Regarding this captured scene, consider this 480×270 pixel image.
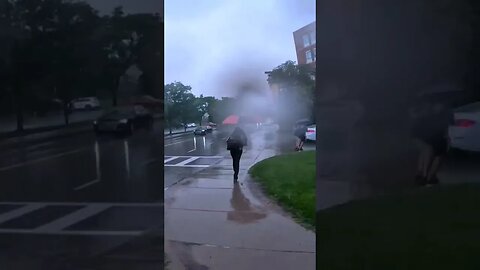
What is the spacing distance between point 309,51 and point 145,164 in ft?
7.82

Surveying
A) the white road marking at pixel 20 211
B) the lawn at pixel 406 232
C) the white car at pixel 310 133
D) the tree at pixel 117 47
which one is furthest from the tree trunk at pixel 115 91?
the white car at pixel 310 133

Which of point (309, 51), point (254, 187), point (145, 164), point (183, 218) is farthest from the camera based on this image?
point (254, 187)

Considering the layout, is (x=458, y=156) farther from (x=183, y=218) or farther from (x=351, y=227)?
(x=183, y=218)

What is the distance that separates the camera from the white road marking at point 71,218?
11.5ft

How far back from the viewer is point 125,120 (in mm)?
3527

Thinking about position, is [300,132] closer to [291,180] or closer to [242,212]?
[242,212]

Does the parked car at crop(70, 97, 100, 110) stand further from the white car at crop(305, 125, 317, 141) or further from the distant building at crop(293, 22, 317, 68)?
the white car at crop(305, 125, 317, 141)

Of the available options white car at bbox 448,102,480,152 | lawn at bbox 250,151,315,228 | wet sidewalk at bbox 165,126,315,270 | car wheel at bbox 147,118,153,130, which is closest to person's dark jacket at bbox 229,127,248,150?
wet sidewalk at bbox 165,126,315,270

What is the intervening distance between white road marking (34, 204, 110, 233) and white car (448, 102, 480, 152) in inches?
101

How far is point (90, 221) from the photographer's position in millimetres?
3500

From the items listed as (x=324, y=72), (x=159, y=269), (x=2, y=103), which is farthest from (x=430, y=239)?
(x=2, y=103)

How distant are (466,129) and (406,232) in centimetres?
82

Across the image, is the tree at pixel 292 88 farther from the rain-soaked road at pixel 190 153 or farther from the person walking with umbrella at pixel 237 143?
the rain-soaked road at pixel 190 153

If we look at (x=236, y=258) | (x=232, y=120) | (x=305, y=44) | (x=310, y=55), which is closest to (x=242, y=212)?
(x=232, y=120)
